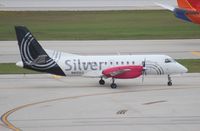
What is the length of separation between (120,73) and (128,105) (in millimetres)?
5851

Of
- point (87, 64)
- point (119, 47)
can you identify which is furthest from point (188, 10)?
point (87, 64)

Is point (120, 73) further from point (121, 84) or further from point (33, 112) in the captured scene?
point (33, 112)

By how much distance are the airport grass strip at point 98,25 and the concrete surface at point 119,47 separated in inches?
158

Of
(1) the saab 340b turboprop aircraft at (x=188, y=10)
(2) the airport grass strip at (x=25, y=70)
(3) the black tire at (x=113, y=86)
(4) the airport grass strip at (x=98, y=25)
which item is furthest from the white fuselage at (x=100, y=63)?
(4) the airport grass strip at (x=98, y=25)

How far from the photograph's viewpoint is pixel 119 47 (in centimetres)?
6250

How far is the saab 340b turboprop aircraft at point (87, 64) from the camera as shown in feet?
131

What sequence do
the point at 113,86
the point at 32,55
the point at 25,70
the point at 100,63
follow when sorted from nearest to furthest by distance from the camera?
the point at 113,86
the point at 32,55
the point at 100,63
the point at 25,70

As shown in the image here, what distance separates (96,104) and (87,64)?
6.65m

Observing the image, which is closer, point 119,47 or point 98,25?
point 119,47

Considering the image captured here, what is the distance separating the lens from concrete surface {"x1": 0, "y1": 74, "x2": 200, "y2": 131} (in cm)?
2877

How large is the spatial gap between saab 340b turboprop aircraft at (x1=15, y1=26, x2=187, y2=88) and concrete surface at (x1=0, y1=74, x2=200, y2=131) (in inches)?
37.8

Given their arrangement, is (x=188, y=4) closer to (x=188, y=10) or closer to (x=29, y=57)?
(x=188, y=10)

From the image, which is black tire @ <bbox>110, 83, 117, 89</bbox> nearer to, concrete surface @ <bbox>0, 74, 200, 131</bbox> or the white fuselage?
concrete surface @ <bbox>0, 74, 200, 131</bbox>

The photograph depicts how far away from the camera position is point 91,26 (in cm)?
8294
